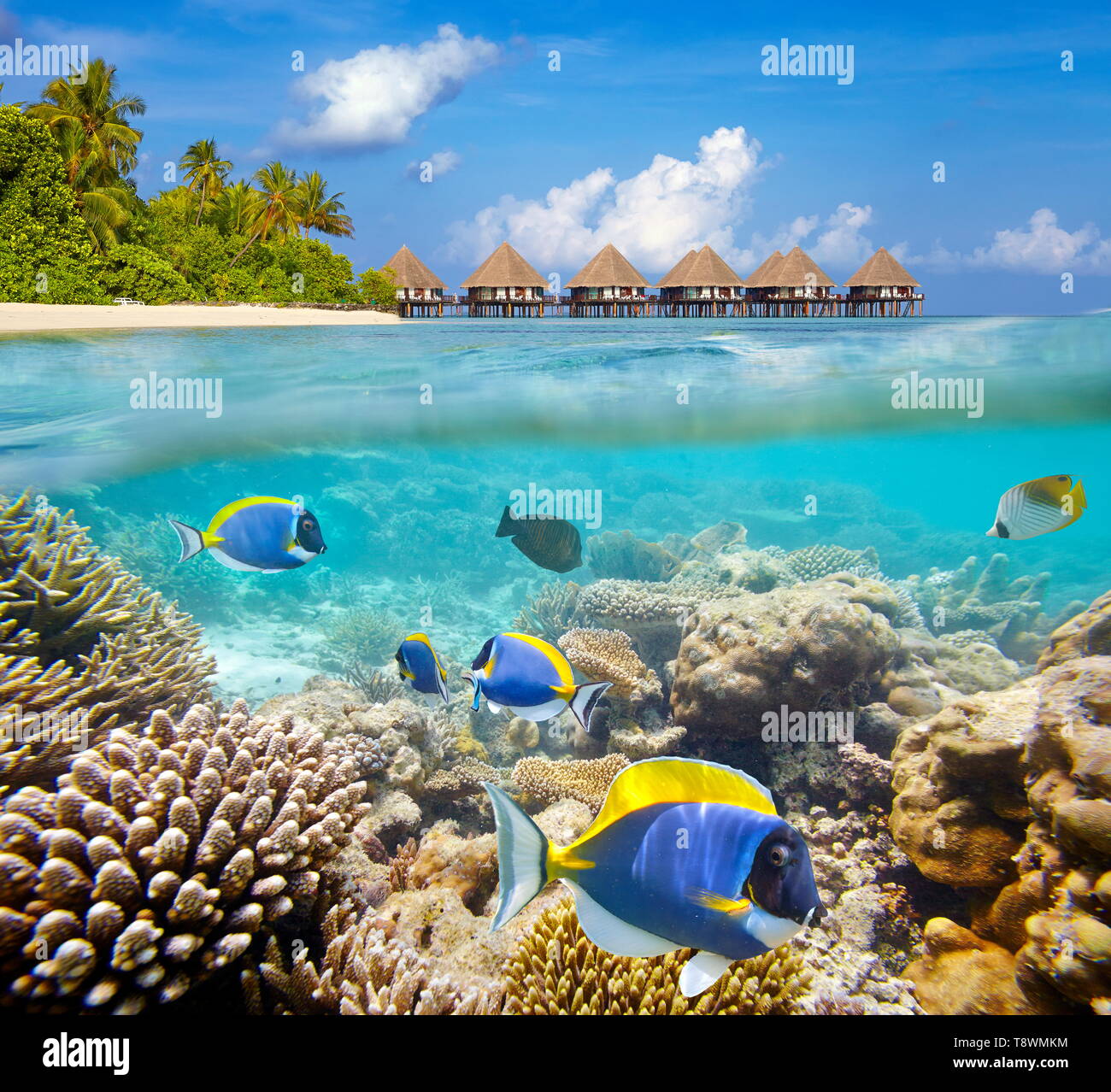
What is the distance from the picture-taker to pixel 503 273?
1289 inches

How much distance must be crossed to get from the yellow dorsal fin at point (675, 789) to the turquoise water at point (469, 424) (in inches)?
322

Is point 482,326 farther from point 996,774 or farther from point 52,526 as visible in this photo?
point 996,774

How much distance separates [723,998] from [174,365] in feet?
59.6

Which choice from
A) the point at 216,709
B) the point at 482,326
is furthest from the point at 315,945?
the point at 482,326

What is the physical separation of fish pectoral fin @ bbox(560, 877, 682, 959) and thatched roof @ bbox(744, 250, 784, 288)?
39.2 meters

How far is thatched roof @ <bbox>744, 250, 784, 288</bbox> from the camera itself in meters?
36.1

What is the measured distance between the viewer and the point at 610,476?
135ft

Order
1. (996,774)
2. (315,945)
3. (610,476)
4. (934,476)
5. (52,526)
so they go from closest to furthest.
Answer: (315,945)
(996,774)
(52,526)
(610,476)
(934,476)

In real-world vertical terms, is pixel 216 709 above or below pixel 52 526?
below

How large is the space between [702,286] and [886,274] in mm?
10083

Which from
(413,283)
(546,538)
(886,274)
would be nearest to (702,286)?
(886,274)

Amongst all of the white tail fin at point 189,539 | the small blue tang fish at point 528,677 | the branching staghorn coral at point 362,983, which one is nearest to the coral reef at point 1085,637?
the small blue tang fish at point 528,677

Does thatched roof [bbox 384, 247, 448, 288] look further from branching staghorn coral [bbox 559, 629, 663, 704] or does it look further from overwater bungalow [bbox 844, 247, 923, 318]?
branching staghorn coral [bbox 559, 629, 663, 704]

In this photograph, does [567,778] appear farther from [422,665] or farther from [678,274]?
[678,274]
